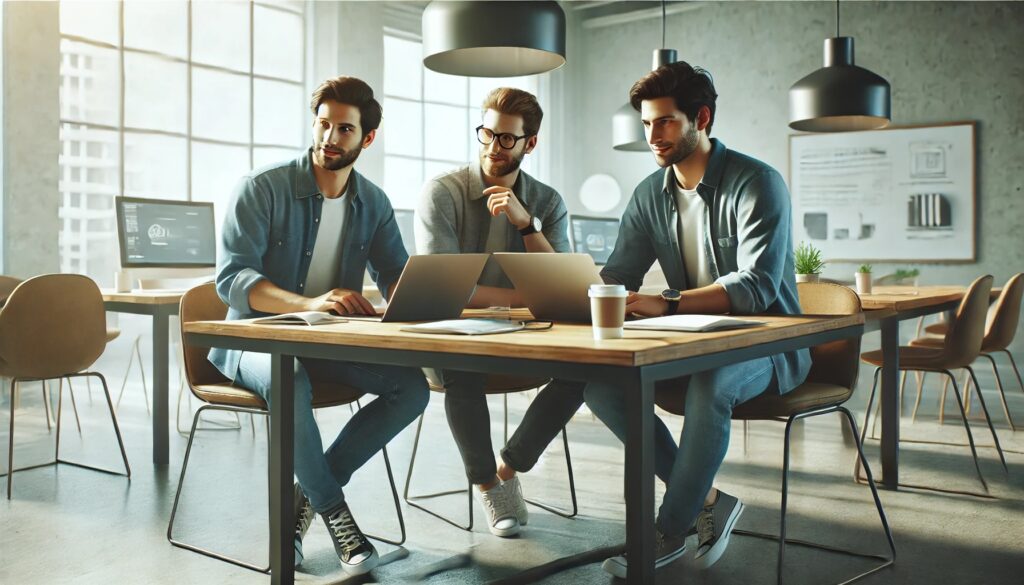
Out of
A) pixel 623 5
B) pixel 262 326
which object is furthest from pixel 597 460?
pixel 623 5

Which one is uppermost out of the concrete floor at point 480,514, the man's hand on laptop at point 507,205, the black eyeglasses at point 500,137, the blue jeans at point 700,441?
the black eyeglasses at point 500,137

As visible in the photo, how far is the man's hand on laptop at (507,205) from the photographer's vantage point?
252 centimetres

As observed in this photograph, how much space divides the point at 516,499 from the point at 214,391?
0.92 metres

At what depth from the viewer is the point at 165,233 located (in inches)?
175

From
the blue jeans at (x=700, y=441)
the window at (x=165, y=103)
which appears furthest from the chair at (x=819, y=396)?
the window at (x=165, y=103)

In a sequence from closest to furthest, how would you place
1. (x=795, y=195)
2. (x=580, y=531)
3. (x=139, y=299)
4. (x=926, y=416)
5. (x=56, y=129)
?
(x=580, y=531)
(x=139, y=299)
(x=926, y=416)
(x=56, y=129)
(x=795, y=195)

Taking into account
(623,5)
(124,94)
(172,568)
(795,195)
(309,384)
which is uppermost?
(623,5)

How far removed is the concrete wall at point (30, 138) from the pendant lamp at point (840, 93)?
14.4ft

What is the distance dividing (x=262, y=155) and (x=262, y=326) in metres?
5.65

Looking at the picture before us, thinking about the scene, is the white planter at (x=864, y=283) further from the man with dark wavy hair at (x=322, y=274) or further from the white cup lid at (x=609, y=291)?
the white cup lid at (x=609, y=291)

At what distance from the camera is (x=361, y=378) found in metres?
2.39

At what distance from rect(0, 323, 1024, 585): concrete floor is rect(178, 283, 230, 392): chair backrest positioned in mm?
462

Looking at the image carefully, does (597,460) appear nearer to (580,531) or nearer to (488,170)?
(580,531)

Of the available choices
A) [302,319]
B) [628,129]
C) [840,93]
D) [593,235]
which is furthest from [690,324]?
[593,235]
